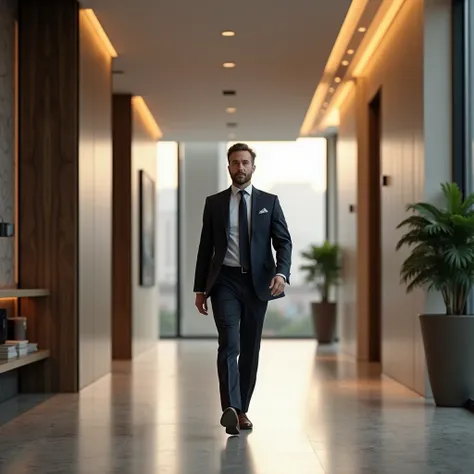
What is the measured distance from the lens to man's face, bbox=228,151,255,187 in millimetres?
5648

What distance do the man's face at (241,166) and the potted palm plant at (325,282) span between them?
984cm

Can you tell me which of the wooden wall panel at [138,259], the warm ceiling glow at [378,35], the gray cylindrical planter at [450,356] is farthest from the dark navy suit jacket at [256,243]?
the wooden wall panel at [138,259]

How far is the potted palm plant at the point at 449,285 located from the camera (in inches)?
266

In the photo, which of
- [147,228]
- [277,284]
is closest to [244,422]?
[277,284]

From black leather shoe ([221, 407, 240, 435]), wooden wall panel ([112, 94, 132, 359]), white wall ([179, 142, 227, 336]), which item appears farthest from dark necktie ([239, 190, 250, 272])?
white wall ([179, 142, 227, 336])

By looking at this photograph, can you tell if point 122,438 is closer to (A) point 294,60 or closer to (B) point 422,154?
(B) point 422,154

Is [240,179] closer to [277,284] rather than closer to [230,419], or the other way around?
[277,284]

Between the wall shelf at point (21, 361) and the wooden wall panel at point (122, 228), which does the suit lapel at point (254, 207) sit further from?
the wooden wall panel at point (122, 228)

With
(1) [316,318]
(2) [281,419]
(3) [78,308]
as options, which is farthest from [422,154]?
(1) [316,318]

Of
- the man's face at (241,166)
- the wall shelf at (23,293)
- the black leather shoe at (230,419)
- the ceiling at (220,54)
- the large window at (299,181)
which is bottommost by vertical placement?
the black leather shoe at (230,419)

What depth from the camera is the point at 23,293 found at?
7.02 m

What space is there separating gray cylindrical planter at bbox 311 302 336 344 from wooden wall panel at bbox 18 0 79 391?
8.15 m

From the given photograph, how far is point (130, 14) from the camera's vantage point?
834 centimetres

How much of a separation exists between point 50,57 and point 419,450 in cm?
448
